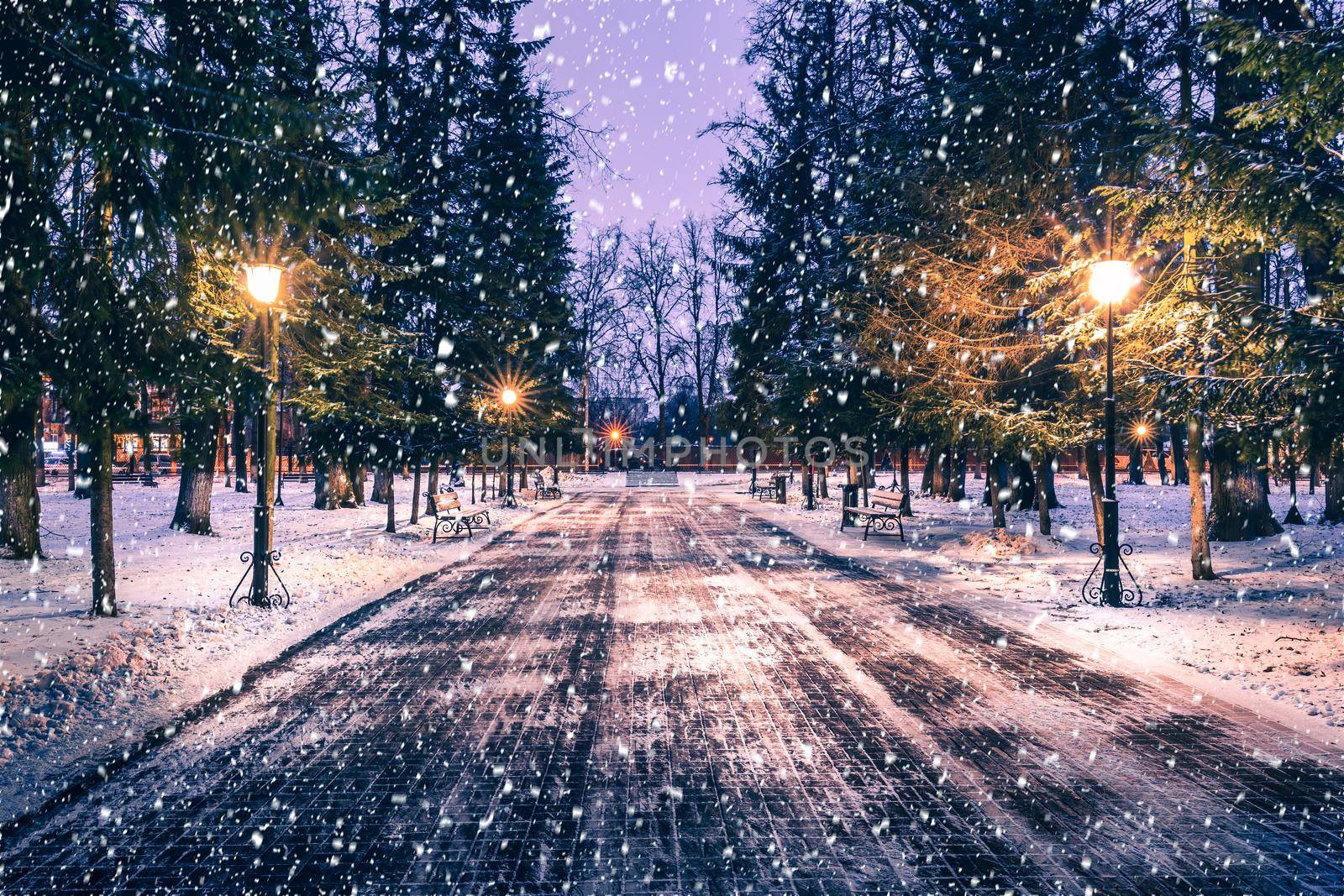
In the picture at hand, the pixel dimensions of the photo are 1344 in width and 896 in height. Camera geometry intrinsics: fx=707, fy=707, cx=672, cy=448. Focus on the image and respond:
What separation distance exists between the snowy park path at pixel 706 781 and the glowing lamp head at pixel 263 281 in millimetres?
4418

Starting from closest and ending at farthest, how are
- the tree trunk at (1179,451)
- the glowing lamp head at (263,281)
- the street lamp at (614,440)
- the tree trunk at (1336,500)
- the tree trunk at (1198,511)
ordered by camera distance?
1. the glowing lamp head at (263,281)
2. the tree trunk at (1198,511)
3. the tree trunk at (1336,500)
4. the tree trunk at (1179,451)
5. the street lamp at (614,440)

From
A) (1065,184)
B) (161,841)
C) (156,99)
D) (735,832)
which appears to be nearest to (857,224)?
(1065,184)

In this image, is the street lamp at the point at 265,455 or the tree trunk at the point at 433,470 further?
the tree trunk at the point at 433,470

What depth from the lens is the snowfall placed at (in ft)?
18.0

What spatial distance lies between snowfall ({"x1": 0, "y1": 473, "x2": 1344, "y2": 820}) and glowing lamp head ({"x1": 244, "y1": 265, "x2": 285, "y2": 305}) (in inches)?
153

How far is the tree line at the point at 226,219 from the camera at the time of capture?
6023 mm

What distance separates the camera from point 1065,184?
1373 centimetres

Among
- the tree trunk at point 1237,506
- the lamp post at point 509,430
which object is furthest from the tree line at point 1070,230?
the lamp post at point 509,430

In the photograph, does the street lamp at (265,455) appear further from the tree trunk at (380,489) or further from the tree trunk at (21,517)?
the tree trunk at (380,489)

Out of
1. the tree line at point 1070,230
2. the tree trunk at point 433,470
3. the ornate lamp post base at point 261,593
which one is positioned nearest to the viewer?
the tree line at point 1070,230

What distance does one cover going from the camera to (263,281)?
8742 millimetres

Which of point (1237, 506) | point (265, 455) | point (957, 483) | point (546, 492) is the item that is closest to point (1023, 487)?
point (957, 483)

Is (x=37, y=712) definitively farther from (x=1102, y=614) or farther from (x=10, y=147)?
(x=1102, y=614)

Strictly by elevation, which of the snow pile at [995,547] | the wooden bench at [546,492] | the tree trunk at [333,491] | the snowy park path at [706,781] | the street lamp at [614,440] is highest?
the street lamp at [614,440]
